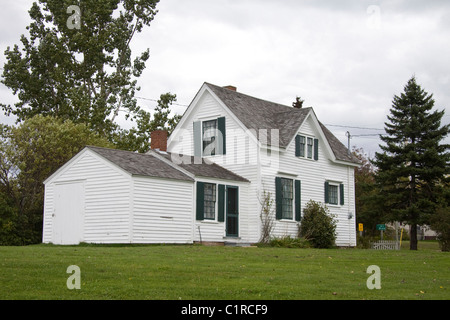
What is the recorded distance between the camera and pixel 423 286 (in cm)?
1075

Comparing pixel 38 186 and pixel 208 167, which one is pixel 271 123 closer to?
pixel 208 167

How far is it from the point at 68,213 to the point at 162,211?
158 inches

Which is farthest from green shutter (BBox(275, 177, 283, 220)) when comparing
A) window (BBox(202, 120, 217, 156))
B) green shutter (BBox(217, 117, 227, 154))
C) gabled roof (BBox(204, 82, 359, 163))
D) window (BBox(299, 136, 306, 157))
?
window (BBox(202, 120, 217, 156))

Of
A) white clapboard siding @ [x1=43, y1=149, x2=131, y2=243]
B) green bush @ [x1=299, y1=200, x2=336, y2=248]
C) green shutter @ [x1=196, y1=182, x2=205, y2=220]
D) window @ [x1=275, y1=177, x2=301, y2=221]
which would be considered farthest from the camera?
green bush @ [x1=299, y1=200, x2=336, y2=248]

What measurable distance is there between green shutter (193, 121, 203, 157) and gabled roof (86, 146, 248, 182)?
5.07 feet

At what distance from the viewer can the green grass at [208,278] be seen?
9.16m

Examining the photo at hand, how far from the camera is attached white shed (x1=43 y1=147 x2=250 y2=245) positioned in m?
21.3

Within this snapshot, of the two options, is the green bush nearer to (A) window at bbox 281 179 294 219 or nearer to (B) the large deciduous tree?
(A) window at bbox 281 179 294 219

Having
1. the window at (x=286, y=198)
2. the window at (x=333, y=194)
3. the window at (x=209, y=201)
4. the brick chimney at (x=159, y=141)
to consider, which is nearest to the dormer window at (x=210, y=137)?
the brick chimney at (x=159, y=141)

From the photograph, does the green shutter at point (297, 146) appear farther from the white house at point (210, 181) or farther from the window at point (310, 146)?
the window at point (310, 146)

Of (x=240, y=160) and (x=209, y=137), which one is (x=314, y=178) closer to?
(x=240, y=160)

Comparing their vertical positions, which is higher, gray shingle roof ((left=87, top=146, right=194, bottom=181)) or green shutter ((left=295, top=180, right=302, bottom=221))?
gray shingle roof ((left=87, top=146, right=194, bottom=181))

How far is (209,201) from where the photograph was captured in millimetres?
24234

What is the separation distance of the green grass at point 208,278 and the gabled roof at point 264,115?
12334 mm
